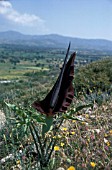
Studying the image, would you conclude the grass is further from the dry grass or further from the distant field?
the distant field

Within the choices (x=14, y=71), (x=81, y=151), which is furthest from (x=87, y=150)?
(x=14, y=71)

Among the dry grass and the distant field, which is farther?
the distant field

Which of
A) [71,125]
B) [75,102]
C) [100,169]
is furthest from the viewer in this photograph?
[75,102]

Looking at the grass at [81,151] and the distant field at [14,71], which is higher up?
the grass at [81,151]

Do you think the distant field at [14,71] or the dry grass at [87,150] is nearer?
the dry grass at [87,150]

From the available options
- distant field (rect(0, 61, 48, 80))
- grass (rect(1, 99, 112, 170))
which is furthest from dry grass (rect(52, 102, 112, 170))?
distant field (rect(0, 61, 48, 80))

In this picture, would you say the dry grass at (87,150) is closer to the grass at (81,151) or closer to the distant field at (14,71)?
the grass at (81,151)

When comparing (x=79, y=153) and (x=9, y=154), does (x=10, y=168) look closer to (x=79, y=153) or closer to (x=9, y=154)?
(x=9, y=154)

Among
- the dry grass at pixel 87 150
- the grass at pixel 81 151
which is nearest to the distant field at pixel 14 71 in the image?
the grass at pixel 81 151

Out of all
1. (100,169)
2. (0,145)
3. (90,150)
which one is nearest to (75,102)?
(0,145)

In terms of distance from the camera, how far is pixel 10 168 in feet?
11.1

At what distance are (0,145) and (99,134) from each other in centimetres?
142

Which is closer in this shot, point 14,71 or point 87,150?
point 87,150

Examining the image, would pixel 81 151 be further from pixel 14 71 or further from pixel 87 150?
pixel 14 71
